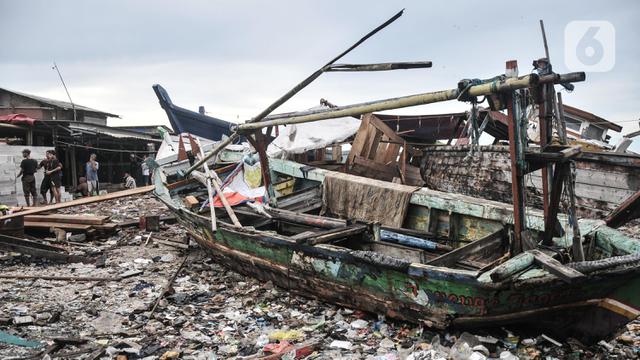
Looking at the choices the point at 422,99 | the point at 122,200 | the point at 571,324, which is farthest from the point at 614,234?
the point at 122,200

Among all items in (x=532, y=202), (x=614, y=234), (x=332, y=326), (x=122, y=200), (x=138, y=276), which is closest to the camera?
(x=614, y=234)

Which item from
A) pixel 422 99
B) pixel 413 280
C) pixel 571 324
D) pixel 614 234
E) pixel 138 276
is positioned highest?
pixel 422 99

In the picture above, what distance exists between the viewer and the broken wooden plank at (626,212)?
4.18 meters

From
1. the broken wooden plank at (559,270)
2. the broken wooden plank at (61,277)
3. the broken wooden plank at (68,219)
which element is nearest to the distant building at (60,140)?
the broken wooden plank at (68,219)

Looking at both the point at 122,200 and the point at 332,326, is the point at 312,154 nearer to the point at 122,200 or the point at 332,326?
the point at 122,200

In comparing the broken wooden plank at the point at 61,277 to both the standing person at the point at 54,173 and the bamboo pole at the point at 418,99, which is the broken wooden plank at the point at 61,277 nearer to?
the bamboo pole at the point at 418,99

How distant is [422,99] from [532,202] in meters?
5.60

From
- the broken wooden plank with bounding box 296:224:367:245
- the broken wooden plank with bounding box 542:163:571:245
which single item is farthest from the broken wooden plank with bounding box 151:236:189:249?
the broken wooden plank with bounding box 542:163:571:245

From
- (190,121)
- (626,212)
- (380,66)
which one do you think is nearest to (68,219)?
(190,121)

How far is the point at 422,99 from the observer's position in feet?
12.8

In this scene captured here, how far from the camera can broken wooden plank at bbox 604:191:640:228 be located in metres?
4.18

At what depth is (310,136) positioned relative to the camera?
9.29m

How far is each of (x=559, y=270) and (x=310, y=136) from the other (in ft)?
21.9

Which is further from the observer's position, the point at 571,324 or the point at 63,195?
the point at 63,195
